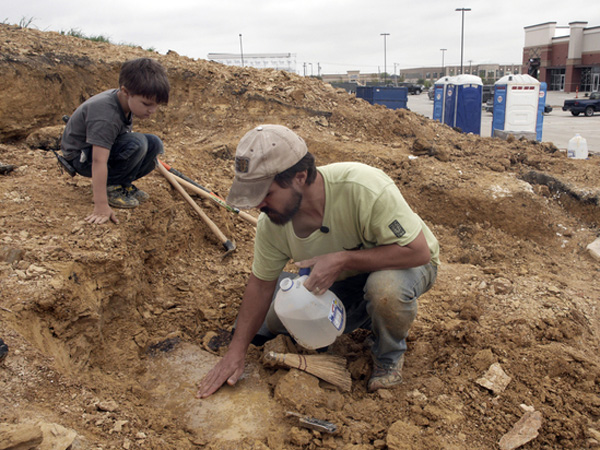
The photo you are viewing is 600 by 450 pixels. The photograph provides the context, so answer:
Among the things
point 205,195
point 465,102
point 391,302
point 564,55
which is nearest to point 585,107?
point 465,102

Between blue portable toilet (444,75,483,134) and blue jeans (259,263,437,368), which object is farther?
blue portable toilet (444,75,483,134)

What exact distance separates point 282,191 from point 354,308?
1.02m

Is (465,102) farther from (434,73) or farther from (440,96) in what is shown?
(434,73)

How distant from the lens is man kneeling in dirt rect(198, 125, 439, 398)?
2.02 metres

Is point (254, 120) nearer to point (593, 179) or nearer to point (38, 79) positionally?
Result: point (38, 79)

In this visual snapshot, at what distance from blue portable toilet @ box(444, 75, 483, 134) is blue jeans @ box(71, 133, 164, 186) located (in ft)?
29.9

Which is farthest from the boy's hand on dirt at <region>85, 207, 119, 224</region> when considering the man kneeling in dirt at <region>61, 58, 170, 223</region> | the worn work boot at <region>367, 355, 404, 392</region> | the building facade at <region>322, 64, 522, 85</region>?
the building facade at <region>322, 64, 522, 85</region>

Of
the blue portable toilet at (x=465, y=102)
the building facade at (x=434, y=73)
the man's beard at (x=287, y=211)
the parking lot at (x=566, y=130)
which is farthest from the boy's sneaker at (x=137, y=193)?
the building facade at (x=434, y=73)

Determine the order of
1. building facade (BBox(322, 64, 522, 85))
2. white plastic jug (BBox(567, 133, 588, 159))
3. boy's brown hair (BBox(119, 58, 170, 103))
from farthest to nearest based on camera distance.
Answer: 1. building facade (BBox(322, 64, 522, 85))
2. white plastic jug (BBox(567, 133, 588, 159))
3. boy's brown hair (BBox(119, 58, 170, 103))


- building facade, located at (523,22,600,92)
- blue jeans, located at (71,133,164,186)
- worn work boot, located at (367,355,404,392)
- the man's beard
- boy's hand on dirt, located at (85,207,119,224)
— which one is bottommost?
worn work boot, located at (367,355,404,392)

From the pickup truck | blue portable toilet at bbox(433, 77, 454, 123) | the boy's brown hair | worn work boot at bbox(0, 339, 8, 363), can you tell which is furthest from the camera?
the pickup truck

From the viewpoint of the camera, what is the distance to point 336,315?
2.34 m

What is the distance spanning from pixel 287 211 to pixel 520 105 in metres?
9.81

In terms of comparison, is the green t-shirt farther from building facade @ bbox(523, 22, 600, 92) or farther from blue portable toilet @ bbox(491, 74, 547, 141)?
building facade @ bbox(523, 22, 600, 92)
